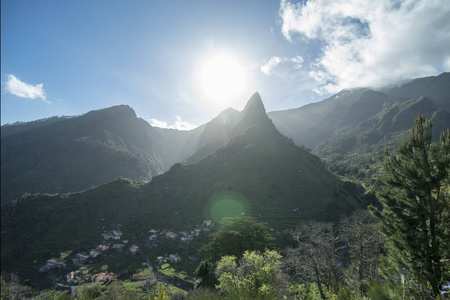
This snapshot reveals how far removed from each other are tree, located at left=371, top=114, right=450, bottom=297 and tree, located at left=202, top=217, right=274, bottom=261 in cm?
1838

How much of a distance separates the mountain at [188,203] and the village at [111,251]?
4196 millimetres

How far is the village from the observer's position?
180 feet

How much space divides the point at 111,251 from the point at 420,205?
274ft

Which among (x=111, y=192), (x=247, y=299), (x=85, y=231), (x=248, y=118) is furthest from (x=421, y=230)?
(x=248, y=118)

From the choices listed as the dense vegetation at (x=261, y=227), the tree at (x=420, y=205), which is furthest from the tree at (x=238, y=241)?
the tree at (x=420, y=205)

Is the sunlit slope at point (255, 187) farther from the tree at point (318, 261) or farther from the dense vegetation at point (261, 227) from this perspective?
the tree at point (318, 261)

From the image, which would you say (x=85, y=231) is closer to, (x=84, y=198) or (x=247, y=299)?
(x=84, y=198)

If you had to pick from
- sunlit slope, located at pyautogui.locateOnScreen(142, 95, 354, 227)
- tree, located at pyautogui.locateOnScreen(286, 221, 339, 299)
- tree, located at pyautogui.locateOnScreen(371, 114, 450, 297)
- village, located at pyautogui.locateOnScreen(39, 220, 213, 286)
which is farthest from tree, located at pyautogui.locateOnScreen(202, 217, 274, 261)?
sunlit slope, located at pyautogui.locateOnScreen(142, 95, 354, 227)

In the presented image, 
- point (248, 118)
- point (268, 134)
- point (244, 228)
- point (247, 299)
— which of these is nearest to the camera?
point (247, 299)

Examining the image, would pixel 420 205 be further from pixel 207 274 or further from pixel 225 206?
pixel 225 206

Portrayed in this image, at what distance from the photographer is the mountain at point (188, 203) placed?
76.8 meters

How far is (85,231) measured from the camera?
3371 inches

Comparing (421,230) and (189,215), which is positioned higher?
(421,230)

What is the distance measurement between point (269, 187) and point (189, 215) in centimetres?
3836
